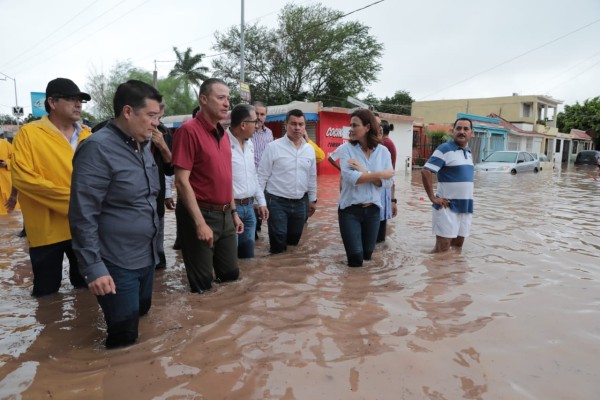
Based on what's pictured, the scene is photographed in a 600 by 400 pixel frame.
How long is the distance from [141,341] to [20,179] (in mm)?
1621

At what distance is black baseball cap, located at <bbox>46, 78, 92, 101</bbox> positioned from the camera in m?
3.41

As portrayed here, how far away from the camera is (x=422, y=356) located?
8.90ft

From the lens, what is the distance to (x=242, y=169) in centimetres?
448

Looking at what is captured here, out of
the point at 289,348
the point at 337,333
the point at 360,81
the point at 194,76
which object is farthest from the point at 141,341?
the point at 194,76

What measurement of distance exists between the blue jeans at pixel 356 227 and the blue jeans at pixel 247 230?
96cm

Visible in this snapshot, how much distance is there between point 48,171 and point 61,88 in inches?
26.4

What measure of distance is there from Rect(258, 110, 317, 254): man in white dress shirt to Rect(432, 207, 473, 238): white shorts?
5.17 feet

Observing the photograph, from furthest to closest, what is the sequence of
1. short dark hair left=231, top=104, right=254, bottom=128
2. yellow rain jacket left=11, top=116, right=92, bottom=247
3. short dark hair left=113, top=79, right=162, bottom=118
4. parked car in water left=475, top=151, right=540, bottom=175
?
parked car in water left=475, top=151, right=540, bottom=175 → short dark hair left=231, top=104, right=254, bottom=128 → yellow rain jacket left=11, top=116, right=92, bottom=247 → short dark hair left=113, top=79, right=162, bottom=118

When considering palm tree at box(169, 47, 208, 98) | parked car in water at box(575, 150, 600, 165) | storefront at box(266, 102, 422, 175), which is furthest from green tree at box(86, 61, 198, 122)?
parked car in water at box(575, 150, 600, 165)

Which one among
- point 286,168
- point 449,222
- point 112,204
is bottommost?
point 449,222

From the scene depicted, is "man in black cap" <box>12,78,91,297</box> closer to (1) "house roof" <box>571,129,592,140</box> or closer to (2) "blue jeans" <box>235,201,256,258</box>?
(2) "blue jeans" <box>235,201,256,258</box>

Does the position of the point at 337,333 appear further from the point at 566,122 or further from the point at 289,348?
the point at 566,122

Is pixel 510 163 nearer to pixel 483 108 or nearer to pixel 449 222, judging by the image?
pixel 449 222

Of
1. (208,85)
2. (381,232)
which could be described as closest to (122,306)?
(208,85)
